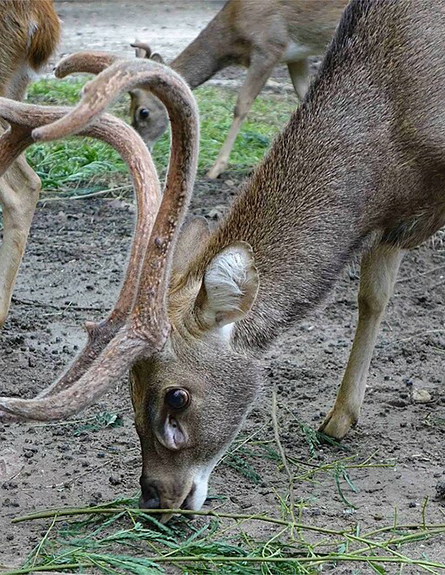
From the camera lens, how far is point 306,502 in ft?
15.8

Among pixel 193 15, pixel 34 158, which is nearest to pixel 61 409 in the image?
pixel 34 158

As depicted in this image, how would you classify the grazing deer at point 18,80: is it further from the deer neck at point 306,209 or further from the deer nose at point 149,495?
the deer nose at point 149,495

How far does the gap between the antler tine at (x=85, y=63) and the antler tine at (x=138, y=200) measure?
20 centimetres

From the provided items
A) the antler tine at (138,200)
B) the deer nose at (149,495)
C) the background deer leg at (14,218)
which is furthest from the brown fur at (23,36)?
the deer nose at (149,495)

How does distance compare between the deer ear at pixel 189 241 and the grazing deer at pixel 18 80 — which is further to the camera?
the grazing deer at pixel 18 80

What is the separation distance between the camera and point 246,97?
10469mm

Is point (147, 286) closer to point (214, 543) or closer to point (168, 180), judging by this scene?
point (168, 180)

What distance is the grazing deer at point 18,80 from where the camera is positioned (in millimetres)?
6309

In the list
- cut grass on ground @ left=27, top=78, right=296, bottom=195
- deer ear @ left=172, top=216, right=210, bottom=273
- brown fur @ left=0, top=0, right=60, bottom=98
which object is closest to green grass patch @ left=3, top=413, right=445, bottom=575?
deer ear @ left=172, top=216, right=210, bottom=273

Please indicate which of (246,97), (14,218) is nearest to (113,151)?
(246,97)

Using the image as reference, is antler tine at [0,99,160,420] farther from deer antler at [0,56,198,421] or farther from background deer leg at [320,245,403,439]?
background deer leg at [320,245,403,439]

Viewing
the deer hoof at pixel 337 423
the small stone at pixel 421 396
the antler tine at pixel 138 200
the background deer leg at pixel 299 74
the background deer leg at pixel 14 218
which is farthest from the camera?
the background deer leg at pixel 299 74

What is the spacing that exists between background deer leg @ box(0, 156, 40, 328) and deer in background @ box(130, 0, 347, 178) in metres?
4.05

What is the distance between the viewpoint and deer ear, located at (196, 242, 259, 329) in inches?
165
